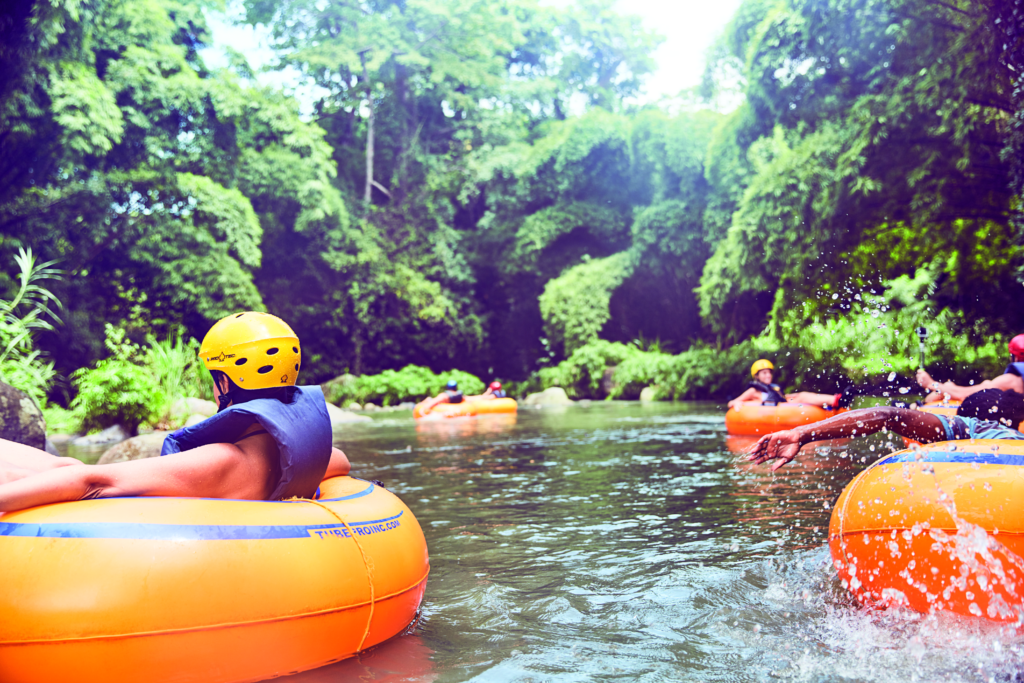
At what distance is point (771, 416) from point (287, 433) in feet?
27.3

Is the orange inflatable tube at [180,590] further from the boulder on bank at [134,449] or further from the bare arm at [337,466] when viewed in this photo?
the boulder on bank at [134,449]

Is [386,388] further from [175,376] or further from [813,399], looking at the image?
[813,399]

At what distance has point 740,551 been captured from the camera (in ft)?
14.9

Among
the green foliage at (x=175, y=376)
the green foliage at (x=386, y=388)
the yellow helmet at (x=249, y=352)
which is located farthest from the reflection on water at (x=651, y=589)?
the green foliage at (x=386, y=388)

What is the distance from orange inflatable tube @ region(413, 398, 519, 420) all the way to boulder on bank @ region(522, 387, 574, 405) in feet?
19.8

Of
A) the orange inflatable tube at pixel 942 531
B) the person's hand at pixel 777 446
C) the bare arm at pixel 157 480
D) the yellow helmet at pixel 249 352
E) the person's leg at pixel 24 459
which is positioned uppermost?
the yellow helmet at pixel 249 352

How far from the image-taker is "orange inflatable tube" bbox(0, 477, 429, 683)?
95.7 inches

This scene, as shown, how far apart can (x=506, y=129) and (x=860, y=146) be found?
1763 centimetres

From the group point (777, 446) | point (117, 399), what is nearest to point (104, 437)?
point (117, 399)

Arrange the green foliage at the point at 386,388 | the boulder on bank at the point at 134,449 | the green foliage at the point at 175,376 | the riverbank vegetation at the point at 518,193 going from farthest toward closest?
the green foliage at the point at 386,388 → the green foliage at the point at 175,376 → the riverbank vegetation at the point at 518,193 → the boulder on bank at the point at 134,449

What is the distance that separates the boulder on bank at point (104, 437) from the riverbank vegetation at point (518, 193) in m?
0.34

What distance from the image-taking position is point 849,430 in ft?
11.1

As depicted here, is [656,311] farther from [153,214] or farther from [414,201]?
[153,214]

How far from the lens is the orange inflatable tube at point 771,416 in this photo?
10.2 metres
